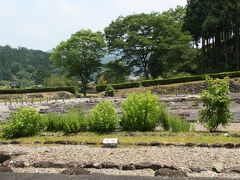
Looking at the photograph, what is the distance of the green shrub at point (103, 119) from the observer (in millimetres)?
7945

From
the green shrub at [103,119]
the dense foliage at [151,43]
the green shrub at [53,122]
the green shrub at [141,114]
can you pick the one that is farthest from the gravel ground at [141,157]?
the dense foliage at [151,43]

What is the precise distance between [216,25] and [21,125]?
30191mm

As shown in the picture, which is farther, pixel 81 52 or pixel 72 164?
pixel 81 52

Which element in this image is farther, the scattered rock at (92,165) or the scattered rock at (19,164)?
the scattered rock at (19,164)

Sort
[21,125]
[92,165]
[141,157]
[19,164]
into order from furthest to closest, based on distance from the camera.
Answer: [21,125] < [141,157] < [19,164] < [92,165]

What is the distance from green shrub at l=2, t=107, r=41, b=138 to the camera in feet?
25.4

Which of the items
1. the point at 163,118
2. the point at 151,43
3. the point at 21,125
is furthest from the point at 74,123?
the point at 151,43

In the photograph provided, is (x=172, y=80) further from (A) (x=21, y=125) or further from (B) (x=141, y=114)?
(A) (x=21, y=125)

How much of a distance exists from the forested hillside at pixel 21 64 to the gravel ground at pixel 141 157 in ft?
359

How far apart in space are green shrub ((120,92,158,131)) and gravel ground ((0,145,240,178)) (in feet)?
9.07

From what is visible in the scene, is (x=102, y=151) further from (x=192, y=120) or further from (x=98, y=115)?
(x=192, y=120)

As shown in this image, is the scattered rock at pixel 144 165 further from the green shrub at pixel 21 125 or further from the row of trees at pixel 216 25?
the row of trees at pixel 216 25

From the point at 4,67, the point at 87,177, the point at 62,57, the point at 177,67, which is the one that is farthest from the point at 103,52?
the point at 4,67

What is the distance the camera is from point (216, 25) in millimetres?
31484
